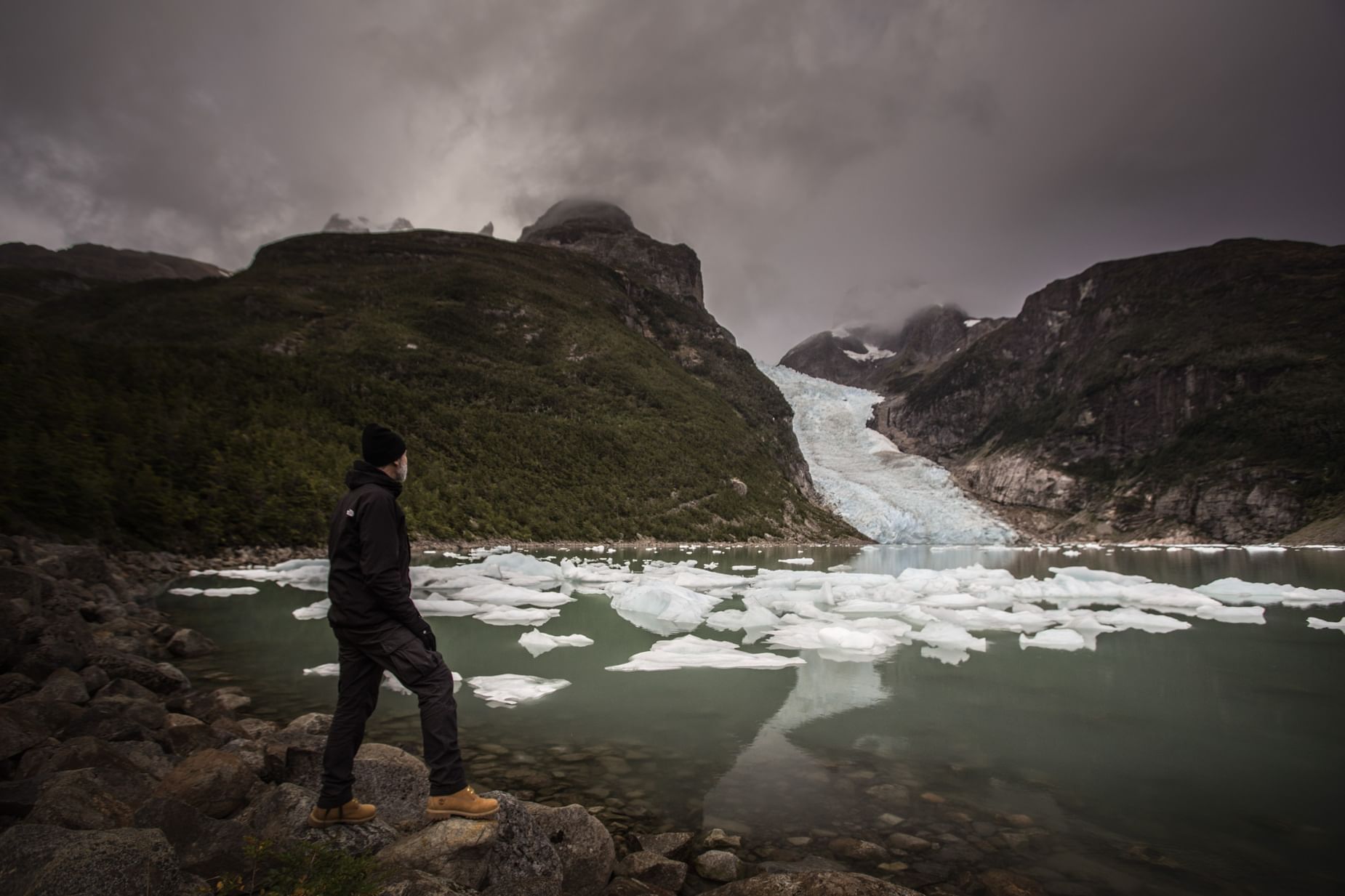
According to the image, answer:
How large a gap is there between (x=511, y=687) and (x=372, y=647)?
5.37 metres

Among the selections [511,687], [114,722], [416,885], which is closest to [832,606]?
[511,687]

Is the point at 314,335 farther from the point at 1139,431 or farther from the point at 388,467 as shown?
the point at 1139,431

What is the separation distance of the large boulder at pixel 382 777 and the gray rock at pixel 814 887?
2.23m

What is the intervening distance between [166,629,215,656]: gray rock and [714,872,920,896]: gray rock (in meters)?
11.2

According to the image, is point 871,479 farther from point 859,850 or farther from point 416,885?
point 416,885

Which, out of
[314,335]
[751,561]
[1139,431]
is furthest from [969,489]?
[314,335]

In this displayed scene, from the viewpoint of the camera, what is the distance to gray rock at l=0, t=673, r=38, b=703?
6.23 m

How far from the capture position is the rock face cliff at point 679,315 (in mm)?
89062

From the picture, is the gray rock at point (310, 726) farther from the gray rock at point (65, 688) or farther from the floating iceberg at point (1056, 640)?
the floating iceberg at point (1056, 640)

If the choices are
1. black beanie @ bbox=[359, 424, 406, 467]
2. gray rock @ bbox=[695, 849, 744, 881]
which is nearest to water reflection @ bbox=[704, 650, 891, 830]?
gray rock @ bbox=[695, 849, 744, 881]

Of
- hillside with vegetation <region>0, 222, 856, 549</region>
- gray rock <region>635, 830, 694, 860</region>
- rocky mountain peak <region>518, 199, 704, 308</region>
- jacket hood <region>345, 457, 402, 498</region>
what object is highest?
rocky mountain peak <region>518, 199, 704, 308</region>

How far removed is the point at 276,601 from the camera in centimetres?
1683

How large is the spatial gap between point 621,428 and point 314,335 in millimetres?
30083

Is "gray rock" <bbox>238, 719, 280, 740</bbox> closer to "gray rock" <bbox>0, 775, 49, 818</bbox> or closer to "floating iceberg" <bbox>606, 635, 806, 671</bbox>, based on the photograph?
"gray rock" <bbox>0, 775, 49, 818</bbox>
